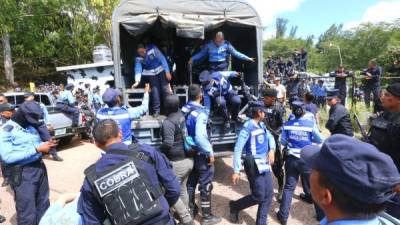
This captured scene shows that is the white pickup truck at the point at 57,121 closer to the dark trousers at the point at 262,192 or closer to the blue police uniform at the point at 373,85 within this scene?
the dark trousers at the point at 262,192

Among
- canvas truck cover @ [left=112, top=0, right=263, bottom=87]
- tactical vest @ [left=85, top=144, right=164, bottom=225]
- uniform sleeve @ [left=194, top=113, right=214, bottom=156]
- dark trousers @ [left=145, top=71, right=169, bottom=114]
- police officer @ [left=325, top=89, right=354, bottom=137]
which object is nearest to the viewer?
tactical vest @ [left=85, top=144, right=164, bottom=225]

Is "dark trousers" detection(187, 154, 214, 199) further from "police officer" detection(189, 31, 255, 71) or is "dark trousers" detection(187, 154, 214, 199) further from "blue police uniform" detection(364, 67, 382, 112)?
"blue police uniform" detection(364, 67, 382, 112)

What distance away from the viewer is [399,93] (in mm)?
2900

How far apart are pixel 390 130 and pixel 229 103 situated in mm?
3006

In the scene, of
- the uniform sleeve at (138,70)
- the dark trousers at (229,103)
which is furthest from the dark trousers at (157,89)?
the dark trousers at (229,103)

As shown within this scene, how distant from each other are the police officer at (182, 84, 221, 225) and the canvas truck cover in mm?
1705

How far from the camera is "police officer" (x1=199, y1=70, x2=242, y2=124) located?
5.45m

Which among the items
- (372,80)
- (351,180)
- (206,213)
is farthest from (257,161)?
(372,80)

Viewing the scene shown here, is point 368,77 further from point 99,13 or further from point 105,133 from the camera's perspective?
point 99,13

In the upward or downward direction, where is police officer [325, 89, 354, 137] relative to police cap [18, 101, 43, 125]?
downward

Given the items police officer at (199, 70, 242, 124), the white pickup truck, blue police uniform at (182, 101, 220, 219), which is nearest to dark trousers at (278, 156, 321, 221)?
blue police uniform at (182, 101, 220, 219)

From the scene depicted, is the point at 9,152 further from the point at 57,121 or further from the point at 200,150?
the point at 57,121

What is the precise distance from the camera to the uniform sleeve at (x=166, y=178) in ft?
8.36

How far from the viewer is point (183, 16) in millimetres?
5691
